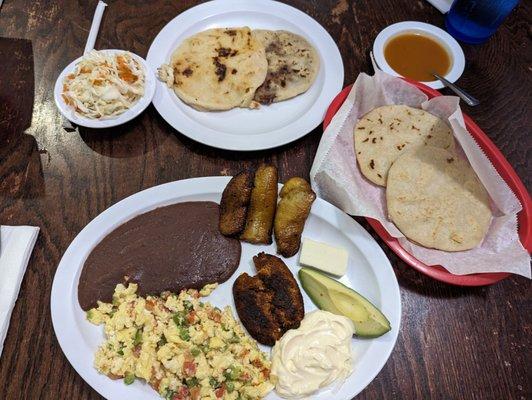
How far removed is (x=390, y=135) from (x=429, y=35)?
80 cm

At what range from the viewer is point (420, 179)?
1924 millimetres

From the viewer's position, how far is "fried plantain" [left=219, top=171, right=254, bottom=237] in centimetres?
185

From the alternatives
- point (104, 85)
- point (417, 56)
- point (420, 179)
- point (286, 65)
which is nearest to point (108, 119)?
point (104, 85)

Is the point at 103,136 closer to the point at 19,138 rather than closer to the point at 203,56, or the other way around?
the point at 19,138

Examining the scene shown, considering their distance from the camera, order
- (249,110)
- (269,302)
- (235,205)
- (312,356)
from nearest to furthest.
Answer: (312,356) → (269,302) → (235,205) → (249,110)

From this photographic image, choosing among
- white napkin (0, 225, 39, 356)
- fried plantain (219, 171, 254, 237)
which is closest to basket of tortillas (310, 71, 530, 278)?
fried plantain (219, 171, 254, 237)

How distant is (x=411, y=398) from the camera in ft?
5.62

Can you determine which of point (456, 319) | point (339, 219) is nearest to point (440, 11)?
point (339, 219)

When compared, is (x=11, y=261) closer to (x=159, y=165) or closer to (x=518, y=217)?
(x=159, y=165)

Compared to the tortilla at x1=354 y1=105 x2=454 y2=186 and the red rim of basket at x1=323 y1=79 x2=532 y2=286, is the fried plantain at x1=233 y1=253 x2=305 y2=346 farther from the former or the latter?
the tortilla at x1=354 y1=105 x2=454 y2=186

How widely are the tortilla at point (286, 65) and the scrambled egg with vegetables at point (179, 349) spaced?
1.09 metres

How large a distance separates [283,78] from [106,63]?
0.86 m

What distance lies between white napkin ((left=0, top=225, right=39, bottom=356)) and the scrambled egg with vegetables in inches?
12.3

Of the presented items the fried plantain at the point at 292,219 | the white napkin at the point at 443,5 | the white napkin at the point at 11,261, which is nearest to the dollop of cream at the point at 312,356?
the fried plantain at the point at 292,219
